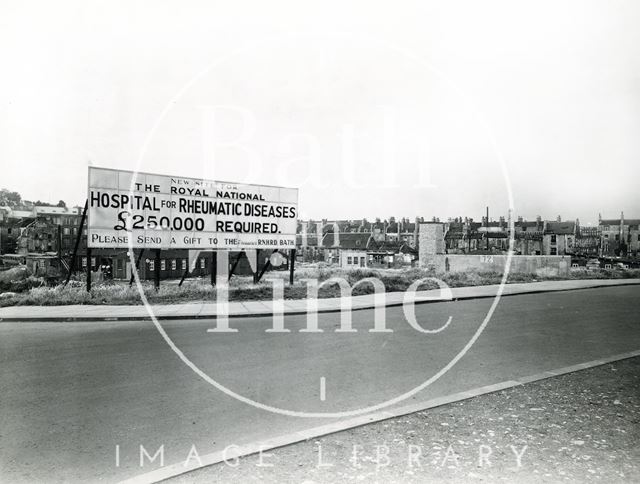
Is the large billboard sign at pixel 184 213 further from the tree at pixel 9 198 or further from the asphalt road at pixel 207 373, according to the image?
the tree at pixel 9 198

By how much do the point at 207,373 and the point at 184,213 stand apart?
1065 centimetres

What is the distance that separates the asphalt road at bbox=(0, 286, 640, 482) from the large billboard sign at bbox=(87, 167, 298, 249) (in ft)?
17.0

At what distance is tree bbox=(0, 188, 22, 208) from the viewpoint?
9050 centimetres

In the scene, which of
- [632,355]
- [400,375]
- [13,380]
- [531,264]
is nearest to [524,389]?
[400,375]

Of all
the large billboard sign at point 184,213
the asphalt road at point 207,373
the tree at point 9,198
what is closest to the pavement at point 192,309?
the asphalt road at point 207,373

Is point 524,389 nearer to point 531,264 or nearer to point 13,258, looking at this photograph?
point 531,264

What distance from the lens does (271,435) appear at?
458 centimetres

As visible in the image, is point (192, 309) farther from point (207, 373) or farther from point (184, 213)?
point (207, 373)

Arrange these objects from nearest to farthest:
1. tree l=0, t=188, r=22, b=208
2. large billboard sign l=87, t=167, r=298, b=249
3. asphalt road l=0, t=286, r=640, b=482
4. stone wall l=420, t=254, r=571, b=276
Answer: asphalt road l=0, t=286, r=640, b=482 < large billboard sign l=87, t=167, r=298, b=249 < stone wall l=420, t=254, r=571, b=276 < tree l=0, t=188, r=22, b=208

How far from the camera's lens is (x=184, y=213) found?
1633 centimetres

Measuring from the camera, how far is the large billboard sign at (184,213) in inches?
587

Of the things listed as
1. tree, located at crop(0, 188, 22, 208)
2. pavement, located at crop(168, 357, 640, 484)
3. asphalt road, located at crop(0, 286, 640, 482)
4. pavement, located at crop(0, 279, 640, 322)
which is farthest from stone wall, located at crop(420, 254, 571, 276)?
tree, located at crop(0, 188, 22, 208)

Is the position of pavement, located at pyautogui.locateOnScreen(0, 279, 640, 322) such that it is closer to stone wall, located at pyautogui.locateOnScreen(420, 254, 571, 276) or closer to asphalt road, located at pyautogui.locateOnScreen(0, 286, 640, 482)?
asphalt road, located at pyautogui.locateOnScreen(0, 286, 640, 482)

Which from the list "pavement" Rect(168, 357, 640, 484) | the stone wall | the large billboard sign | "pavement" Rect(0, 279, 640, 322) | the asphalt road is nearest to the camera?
"pavement" Rect(168, 357, 640, 484)
